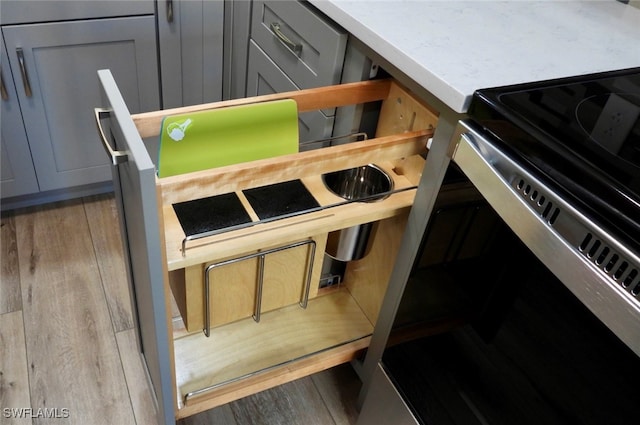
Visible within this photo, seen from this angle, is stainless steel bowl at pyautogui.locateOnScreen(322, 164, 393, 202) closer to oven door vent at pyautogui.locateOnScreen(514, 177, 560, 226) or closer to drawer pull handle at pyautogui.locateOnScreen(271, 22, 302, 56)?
drawer pull handle at pyautogui.locateOnScreen(271, 22, 302, 56)

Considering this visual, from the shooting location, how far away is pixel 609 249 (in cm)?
56

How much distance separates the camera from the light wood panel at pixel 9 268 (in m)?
1.44

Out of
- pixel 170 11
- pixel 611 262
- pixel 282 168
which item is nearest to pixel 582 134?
pixel 611 262

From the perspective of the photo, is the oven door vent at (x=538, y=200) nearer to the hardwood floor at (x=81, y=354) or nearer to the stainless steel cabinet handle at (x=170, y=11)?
the hardwood floor at (x=81, y=354)

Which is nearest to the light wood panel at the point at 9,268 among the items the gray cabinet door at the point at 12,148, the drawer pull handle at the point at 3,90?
the gray cabinet door at the point at 12,148

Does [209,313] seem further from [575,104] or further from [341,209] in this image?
[575,104]

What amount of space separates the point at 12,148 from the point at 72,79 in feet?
0.90

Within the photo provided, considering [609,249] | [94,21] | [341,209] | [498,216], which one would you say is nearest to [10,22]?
[94,21]

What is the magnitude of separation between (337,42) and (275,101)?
207 mm

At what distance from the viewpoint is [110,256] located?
1613 millimetres

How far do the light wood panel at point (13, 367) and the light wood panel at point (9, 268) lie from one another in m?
0.04

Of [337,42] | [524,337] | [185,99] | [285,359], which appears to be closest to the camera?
[524,337]

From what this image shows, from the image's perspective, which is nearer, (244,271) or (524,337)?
(524,337)

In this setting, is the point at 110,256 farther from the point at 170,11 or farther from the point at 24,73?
the point at 170,11
